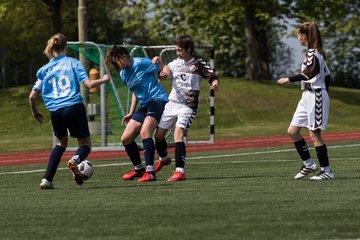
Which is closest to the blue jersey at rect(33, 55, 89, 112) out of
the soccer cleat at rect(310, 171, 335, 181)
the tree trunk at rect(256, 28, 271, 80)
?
the soccer cleat at rect(310, 171, 335, 181)

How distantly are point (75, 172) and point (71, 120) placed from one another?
0.62 meters

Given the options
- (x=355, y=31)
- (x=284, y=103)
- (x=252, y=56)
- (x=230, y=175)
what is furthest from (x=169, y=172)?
(x=355, y=31)

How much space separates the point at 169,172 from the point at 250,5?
34693 millimetres

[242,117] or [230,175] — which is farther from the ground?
[230,175]

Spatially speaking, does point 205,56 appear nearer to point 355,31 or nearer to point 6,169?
point 6,169

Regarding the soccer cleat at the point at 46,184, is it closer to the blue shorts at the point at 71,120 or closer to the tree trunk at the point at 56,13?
the blue shorts at the point at 71,120

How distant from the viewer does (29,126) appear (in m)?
38.3

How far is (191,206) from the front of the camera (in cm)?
1073

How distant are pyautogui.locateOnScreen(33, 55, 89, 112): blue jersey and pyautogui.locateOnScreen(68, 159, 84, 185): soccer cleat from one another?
66 centimetres

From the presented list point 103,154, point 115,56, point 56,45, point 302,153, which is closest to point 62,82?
point 56,45

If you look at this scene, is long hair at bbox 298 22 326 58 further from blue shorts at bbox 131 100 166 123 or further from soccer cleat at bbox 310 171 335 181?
blue shorts at bbox 131 100 166 123

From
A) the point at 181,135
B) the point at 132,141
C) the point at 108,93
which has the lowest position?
the point at 108,93

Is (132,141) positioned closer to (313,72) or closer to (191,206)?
(313,72)

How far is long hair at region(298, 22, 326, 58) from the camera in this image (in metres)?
13.5
